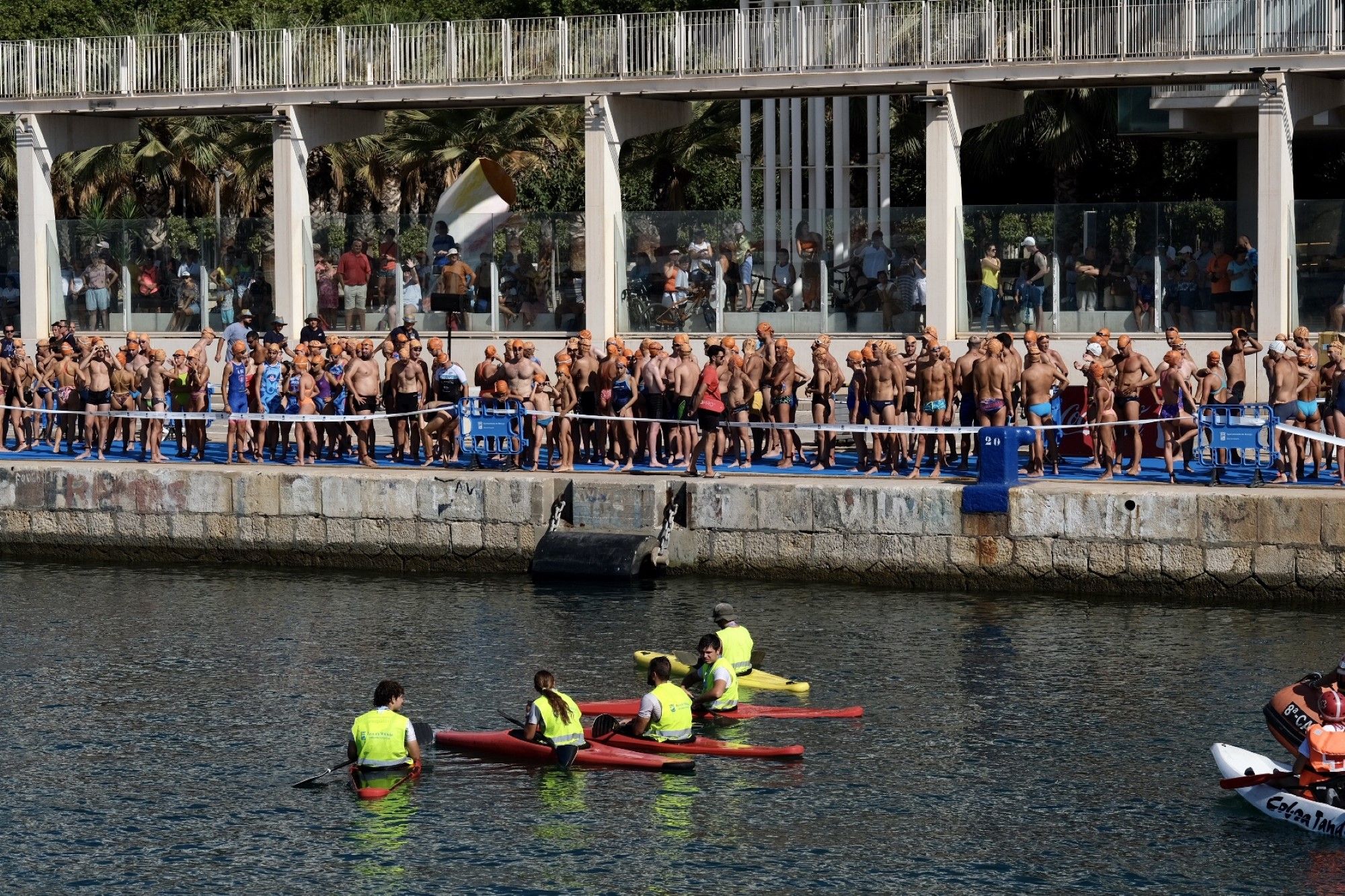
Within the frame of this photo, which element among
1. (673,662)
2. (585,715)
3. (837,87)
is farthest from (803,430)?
(585,715)

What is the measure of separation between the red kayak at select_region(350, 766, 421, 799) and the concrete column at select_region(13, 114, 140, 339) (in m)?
20.7

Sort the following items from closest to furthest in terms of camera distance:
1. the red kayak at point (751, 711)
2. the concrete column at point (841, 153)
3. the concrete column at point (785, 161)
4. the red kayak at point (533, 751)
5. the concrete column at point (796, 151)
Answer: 1. the red kayak at point (533, 751)
2. the red kayak at point (751, 711)
3. the concrete column at point (841, 153)
4. the concrete column at point (796, 151)
5. the concrete column at point (785, 161)

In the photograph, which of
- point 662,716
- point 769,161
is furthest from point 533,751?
point 769,161

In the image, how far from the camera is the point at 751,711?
17578mm

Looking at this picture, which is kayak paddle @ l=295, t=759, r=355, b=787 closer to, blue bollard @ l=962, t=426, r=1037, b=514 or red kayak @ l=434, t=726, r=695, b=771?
red kayak @ l=434, t=726, r=695, b=771

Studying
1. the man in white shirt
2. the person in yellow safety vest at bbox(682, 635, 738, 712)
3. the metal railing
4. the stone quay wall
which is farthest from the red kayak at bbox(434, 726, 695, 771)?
the metal railing

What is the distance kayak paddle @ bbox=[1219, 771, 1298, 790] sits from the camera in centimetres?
1477

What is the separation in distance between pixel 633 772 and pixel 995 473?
24.5ft

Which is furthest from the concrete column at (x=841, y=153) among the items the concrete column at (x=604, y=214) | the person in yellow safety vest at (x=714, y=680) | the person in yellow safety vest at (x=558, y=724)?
the person in yellow safety vest at (x=558, y=724)

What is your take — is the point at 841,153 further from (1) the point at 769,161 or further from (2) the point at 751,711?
(2) the point at 751,711

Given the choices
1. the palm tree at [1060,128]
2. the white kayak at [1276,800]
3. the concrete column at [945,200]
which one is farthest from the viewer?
the palm tree at [1060,128]

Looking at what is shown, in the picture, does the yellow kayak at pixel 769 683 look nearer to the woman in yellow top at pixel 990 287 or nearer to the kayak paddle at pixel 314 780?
the kayak paddle at pixel 314 780

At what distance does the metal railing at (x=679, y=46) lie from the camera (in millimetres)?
28578

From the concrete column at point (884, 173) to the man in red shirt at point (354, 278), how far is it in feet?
26.8
